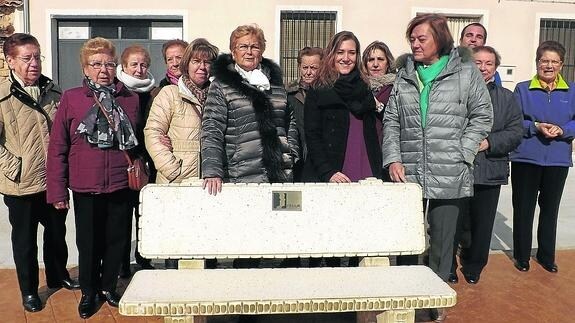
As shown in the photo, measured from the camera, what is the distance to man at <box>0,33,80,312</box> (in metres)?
3.54

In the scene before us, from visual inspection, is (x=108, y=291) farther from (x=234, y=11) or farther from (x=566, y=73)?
(x=566, y=73)

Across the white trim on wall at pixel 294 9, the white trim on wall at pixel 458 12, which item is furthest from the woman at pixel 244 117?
the white trim on wall at pixel 458 12

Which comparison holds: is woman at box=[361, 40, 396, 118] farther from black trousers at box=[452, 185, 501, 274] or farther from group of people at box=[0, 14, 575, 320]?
black trousers at box=[452, 185, 501, 274]

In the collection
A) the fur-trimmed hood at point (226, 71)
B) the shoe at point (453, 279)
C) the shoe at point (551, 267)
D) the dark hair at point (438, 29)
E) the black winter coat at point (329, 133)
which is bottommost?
the shoe at point (453, 279)

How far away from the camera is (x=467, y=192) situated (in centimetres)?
346

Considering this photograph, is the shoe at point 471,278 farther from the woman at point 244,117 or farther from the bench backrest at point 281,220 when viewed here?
the woman at point 244,117

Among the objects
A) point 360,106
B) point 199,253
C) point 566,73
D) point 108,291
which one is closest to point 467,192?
point 360,106

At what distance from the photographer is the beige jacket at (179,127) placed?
142 inches

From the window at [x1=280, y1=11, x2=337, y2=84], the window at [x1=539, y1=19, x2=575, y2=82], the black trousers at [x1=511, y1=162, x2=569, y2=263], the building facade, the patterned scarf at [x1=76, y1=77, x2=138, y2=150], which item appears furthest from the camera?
the window at [x1=539, y1=19, x2=575, y2=82]

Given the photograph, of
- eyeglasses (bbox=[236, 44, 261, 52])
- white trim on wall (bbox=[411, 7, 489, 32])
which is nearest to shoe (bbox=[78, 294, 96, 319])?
eyeglasses (bbox=[236, 44, 261, 52])

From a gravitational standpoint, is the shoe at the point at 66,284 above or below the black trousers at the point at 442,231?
below

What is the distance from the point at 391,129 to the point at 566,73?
9.06 metres

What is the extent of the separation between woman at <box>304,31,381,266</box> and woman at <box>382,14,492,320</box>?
0.19 meters

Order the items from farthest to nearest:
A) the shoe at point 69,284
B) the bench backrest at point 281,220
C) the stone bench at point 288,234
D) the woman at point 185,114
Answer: the shoe at point 69,284, the woman at point 185,114, the bench backrest at point 281,220, the stone bench at point 288,234
